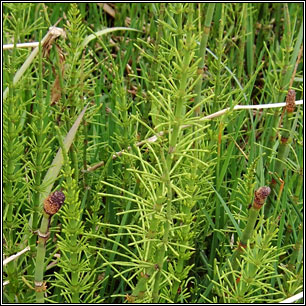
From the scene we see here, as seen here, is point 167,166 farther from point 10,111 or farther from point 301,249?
point 301,249

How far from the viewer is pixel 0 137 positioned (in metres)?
1.38

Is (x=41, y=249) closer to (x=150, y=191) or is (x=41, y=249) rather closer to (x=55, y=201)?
(x=55, y=201)

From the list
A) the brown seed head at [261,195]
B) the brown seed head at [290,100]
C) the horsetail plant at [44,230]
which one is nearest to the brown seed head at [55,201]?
the horsetail plant at [44,230]

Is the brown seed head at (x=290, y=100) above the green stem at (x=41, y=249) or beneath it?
above

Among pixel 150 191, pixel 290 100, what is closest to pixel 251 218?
pixel 150 191

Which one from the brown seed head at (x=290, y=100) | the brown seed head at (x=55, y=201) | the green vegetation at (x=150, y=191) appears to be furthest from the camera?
the brown seed head at (x=290, y=100)

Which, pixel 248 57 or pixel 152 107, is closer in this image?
pixel 152 107

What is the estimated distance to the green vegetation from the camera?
3.72ft

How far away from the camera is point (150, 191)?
3.97 ft

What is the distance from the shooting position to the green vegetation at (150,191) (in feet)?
3.72

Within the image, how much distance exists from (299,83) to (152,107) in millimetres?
797

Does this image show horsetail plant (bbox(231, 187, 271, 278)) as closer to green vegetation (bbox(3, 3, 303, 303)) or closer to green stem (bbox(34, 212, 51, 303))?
green vegetation (bbox(3, 3, 303, 303))

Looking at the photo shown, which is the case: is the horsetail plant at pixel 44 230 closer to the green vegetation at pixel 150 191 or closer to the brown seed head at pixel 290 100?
the green vegetation at pixel 150 191

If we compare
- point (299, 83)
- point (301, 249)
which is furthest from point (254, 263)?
point (299, 83)
